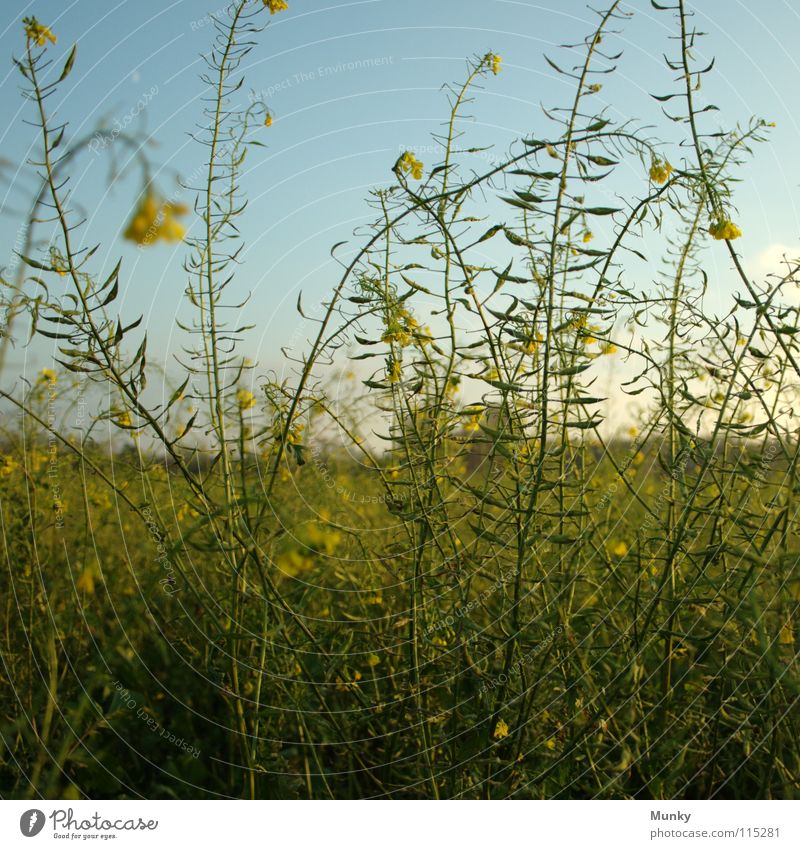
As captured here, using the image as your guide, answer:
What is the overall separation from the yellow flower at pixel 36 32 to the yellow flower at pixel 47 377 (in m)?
1.63

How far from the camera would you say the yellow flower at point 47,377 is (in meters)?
3.07

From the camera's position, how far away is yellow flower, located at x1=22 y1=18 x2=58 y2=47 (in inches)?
66.3

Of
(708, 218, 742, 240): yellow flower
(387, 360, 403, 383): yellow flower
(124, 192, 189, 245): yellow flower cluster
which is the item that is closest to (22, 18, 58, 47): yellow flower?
(124, 192, 189, 245): yellow flower cluster

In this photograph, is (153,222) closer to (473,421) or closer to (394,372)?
(394,372)

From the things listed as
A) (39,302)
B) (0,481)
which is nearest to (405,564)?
(39,302)

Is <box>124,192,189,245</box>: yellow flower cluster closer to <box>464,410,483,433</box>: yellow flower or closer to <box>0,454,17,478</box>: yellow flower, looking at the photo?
<box>464,410,483,433</box>: yellow flower

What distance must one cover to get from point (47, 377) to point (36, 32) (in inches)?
71.4

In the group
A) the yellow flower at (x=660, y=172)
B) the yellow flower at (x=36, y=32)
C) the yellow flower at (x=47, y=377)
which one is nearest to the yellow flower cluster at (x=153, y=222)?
the yellow flower at (x=36, y=32)

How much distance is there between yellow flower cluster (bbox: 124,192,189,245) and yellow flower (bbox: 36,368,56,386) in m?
1.92

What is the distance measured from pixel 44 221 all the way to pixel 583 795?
1942 millimetres

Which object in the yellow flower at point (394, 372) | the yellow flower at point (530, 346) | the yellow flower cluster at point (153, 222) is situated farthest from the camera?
the yellow flower at point (394, 372)
